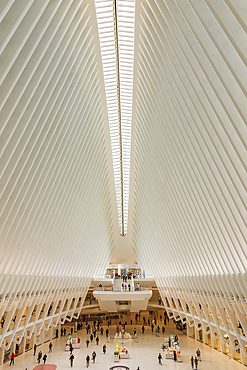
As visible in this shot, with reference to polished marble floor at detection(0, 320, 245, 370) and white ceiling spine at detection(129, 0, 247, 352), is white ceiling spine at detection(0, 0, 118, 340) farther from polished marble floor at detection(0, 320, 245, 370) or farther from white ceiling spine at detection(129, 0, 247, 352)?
white ceiling spine at detection(129, 0, 247, 352)

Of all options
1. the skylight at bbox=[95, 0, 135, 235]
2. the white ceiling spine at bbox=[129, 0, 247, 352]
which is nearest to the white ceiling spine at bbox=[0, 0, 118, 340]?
the skylight at bbox=[95, 0, 135, 235]

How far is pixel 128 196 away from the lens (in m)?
35.6

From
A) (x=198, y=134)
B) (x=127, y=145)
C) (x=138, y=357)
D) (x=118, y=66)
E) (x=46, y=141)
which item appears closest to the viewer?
(x=198, y=134)

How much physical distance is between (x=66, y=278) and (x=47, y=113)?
17.2m

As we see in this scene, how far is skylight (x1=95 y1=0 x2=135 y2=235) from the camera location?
1425cm

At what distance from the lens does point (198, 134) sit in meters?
12.6

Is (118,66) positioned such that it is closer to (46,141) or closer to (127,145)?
(46,141)

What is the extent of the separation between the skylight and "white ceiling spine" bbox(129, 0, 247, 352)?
2.51ft

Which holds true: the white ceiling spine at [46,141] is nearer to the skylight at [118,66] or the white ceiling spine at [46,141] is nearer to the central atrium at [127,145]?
the central atrium at [127,145]

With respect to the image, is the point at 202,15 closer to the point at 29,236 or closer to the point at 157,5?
the point at 157,5

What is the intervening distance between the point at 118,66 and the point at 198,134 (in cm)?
764

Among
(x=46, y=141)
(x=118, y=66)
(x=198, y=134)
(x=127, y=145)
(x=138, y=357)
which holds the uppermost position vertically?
(x=127, y=145)

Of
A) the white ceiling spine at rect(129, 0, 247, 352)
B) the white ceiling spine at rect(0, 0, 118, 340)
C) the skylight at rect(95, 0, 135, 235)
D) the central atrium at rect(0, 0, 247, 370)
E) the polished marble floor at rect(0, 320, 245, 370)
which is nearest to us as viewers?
the white ceiling spine at rect(129, 0, 247, 352)

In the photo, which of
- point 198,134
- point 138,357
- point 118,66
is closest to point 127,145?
point 118,66
